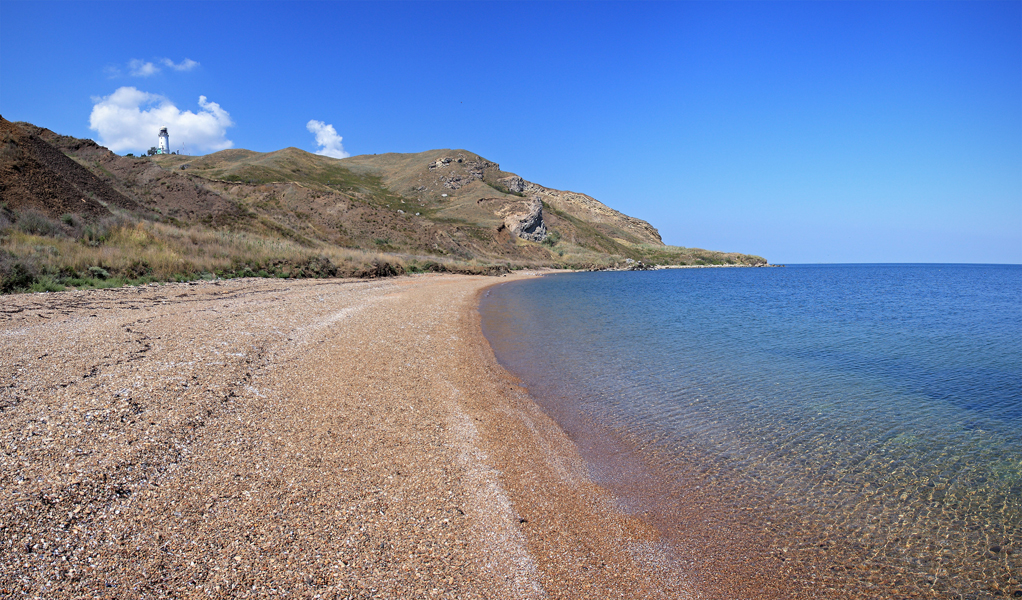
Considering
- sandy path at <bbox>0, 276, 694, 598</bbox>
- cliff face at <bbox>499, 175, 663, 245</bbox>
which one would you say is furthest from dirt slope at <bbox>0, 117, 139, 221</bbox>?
cliff face at <bbox>499, 175, 663, 245</bbox>

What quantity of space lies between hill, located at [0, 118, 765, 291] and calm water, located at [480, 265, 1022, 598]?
50.0ft

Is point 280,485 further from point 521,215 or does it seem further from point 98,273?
point 521,215

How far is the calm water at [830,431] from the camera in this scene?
4.09 meters

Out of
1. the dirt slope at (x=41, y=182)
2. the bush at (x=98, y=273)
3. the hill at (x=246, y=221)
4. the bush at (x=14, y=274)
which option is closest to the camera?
the bush at (x=14, y=274)

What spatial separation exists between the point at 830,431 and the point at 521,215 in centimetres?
7984

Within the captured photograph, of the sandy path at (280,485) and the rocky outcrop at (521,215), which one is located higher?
the rocky outcrop at (521,215)

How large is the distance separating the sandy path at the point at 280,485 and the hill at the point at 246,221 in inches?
471

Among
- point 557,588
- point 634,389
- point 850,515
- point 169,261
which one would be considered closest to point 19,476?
point 557,588

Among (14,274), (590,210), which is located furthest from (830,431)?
(590,210)

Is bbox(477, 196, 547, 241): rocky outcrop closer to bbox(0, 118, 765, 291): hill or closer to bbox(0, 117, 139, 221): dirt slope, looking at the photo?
bbox(0, 118, 765, 291): hill

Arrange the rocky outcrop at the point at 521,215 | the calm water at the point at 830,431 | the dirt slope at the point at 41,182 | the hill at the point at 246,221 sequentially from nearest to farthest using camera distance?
the calm water at the point at 830,431
the hill at the point at 246,221
the dirt slope at the point at 41,182
the rocky outcrop at the point at 521,215

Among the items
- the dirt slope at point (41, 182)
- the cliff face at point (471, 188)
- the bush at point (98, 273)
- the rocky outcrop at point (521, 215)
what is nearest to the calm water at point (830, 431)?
the bush at point (98, 273)

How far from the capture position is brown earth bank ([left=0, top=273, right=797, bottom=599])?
10.00ft

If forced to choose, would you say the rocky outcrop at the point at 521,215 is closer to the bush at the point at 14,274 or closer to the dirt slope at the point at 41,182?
the dirt slope at the point at 41,182
